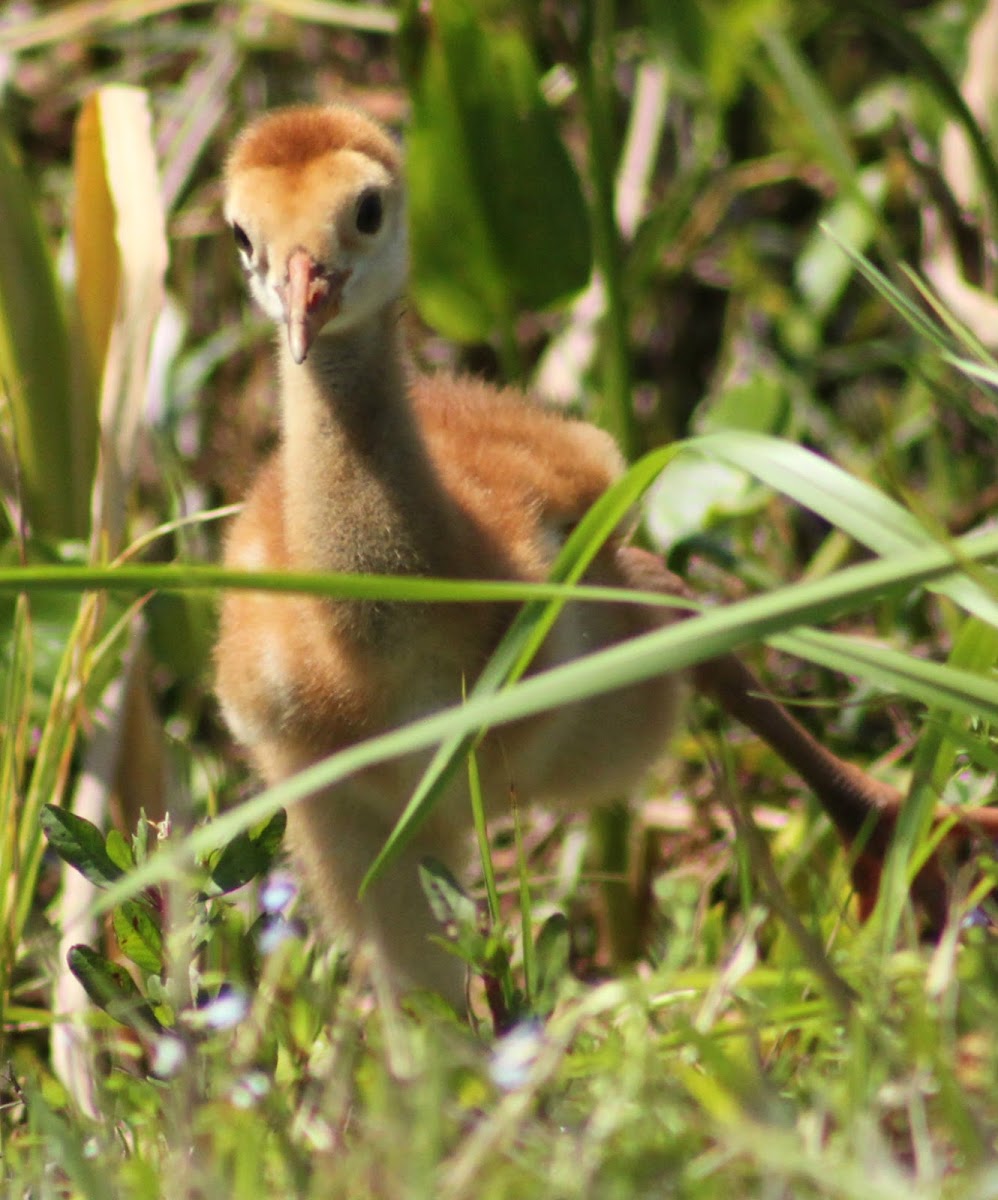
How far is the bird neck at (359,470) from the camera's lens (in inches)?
59.3

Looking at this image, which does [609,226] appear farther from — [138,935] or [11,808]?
[138,935]

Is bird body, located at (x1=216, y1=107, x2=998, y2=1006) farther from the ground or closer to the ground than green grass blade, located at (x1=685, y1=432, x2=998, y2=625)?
closer to the ground

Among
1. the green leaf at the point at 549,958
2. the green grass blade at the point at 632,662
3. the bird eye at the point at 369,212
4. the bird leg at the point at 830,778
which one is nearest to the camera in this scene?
the green grass blade at the point at 632,662

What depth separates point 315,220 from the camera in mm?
1463

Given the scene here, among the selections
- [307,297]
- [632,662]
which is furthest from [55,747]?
[632,662]

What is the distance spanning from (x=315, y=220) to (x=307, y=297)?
0.07 metres

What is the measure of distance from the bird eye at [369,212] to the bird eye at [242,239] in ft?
0.31

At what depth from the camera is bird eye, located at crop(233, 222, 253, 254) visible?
1.53 metres

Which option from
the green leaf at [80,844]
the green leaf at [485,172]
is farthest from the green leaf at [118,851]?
the green leaf at [485,172]

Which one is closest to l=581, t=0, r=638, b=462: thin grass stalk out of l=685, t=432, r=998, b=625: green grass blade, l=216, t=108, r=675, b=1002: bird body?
l=216, t=108, r=675, b=1002: bird body

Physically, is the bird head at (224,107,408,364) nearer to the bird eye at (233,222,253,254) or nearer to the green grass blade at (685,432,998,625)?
the bird eye at (233,222,253,254)

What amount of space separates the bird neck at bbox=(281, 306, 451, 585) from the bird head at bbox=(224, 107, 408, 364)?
36 mm

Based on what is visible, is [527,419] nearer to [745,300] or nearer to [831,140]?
[831,140]

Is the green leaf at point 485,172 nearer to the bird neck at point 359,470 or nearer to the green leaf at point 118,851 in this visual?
the bird neck at point 359,470
